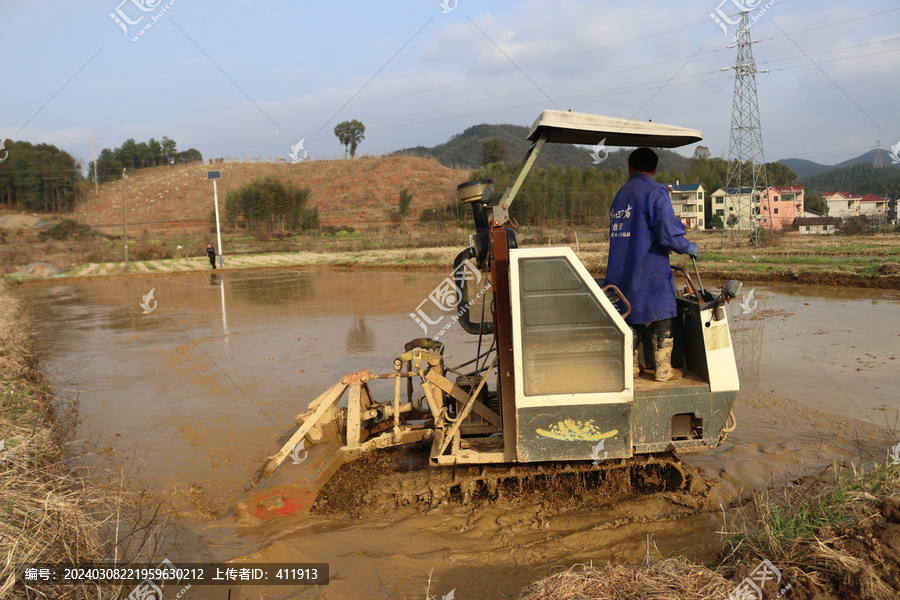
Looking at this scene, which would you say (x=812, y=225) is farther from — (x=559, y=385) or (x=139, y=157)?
(x=139, y=157)

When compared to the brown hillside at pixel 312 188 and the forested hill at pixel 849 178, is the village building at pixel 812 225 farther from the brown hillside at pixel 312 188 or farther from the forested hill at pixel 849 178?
the forested hill at pixel 849 178

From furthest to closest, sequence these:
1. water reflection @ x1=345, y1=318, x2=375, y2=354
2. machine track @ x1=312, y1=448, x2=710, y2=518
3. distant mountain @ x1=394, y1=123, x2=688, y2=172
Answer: distant mountain @ x1=394, y1=123, x2=688, y2=172, water reflection @ x1=345, y1=318, x2=375, y2=354, machine track @ x1=312, y1=448, x2=710, y2=518

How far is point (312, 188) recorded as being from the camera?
77.9 metres

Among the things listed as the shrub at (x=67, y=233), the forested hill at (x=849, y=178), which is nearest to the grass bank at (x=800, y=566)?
the shrub at (x=67, y=233)

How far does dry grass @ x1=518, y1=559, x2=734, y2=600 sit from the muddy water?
891mm

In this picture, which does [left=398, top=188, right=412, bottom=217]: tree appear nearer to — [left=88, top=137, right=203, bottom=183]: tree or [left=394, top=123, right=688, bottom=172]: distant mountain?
[left=88, top=137, right=203, bottom=183]: tree

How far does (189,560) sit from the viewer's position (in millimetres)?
3875

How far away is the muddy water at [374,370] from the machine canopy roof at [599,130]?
2.57 metres

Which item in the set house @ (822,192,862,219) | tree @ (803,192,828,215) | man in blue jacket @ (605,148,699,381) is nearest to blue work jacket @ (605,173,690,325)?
man in blue jacket @ (605,148,699,381)

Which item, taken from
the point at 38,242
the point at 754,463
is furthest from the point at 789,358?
the point at 38,242

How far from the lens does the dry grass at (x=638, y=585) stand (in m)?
2.43

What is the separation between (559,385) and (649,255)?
109cm

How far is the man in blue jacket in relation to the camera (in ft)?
A: 12.9

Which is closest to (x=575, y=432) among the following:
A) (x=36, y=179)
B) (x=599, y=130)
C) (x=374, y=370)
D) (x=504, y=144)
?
(x=599, y=130)
